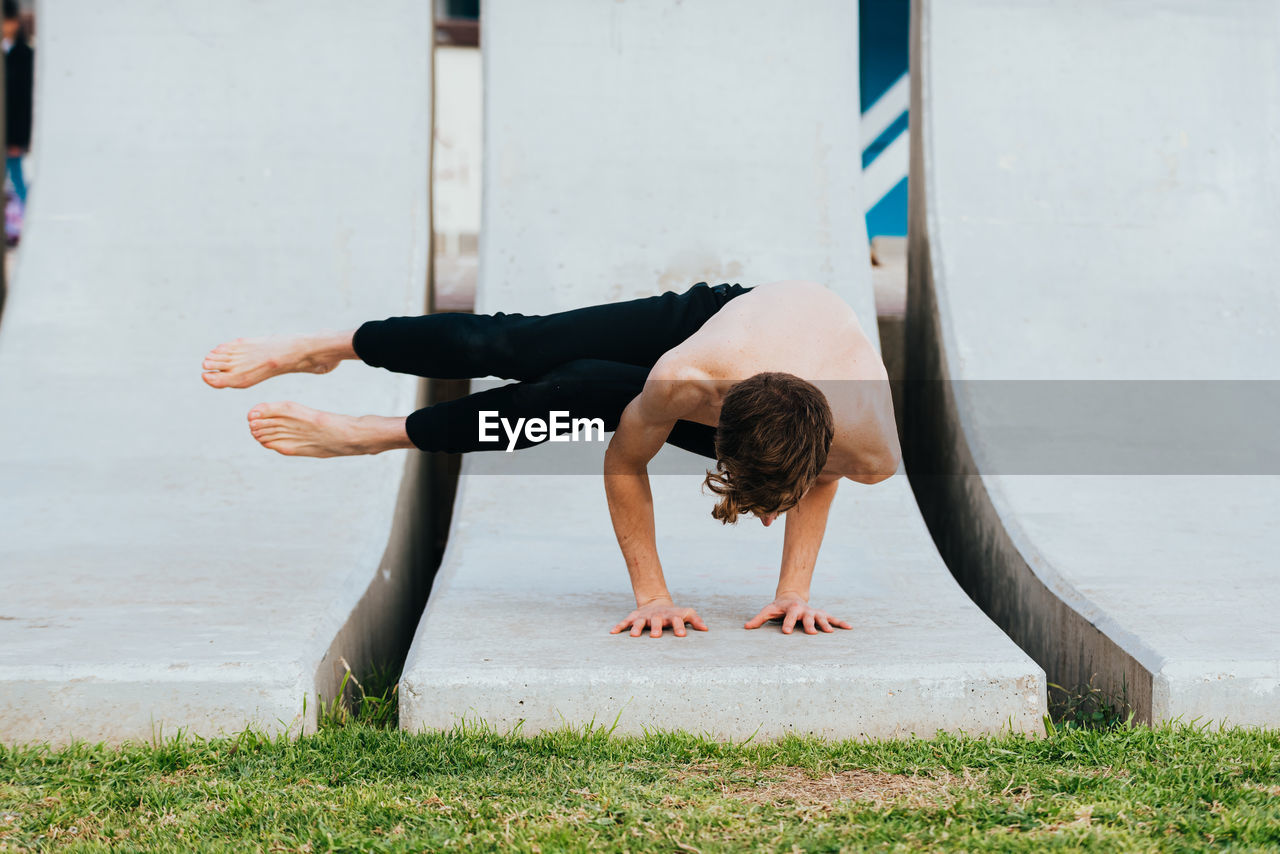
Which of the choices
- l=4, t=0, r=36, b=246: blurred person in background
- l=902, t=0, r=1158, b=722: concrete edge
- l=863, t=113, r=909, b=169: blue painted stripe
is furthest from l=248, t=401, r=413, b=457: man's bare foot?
l=863, t=113, r=909, b=169: blue painted stripe

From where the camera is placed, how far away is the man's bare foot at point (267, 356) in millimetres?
3109

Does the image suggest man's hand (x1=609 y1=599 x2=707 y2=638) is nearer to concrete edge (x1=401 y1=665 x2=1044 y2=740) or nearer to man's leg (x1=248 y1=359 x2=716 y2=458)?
concrete edge (x1=401 y1=665 x2=1044 y2=740)

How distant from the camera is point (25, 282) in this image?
4.97 meters

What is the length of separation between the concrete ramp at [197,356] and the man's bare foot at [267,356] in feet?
1.95

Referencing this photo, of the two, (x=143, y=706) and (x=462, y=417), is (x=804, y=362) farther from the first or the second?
(x=143, y=706)

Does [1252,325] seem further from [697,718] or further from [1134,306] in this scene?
[697,718]

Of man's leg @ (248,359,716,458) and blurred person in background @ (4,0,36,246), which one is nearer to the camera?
man's leg @ (248,359,716,458)

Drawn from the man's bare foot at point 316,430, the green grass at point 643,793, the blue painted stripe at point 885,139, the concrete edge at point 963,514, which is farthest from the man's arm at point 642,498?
the blue painted stripe at point 885,139

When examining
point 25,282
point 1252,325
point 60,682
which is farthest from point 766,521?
point 25,282

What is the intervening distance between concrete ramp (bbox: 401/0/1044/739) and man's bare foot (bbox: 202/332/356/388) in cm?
73

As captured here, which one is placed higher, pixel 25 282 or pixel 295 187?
A: pixel 295 187

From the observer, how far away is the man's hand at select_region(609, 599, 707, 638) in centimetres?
287

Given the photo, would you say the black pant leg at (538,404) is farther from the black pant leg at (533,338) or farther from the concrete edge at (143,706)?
the concrete edge at (143,706)

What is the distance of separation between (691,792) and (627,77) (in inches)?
162
